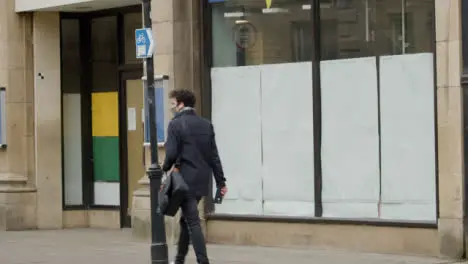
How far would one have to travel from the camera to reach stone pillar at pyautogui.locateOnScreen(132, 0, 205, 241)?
14750mm

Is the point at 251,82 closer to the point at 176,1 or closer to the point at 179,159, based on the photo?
the point at 176,1

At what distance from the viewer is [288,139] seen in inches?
556

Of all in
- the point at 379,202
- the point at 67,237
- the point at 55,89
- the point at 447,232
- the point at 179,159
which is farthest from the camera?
the point at 55,89

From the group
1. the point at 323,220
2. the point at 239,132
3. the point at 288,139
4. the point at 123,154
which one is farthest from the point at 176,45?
the point at 123,154

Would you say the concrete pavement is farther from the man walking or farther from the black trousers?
the man walking

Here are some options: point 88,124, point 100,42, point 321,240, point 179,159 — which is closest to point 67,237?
point 88,124

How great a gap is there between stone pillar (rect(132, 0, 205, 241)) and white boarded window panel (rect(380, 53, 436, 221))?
121 inches

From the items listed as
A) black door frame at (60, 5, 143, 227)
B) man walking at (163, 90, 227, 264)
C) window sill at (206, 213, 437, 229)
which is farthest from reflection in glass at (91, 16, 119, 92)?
man walking at (163, 90, 227, 264)

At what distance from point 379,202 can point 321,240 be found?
0.99m

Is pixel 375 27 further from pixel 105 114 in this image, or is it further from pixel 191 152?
pixel 105 114

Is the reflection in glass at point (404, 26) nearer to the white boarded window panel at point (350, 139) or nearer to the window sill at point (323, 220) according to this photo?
the white boarded window panel at point (350, 139)

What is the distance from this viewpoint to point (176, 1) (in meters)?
14.8

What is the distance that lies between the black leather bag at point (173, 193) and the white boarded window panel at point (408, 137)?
3.48m

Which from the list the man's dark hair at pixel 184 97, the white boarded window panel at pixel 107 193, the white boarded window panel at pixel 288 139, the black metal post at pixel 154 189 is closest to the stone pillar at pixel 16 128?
the white boarded window panel at pixel 107 193
